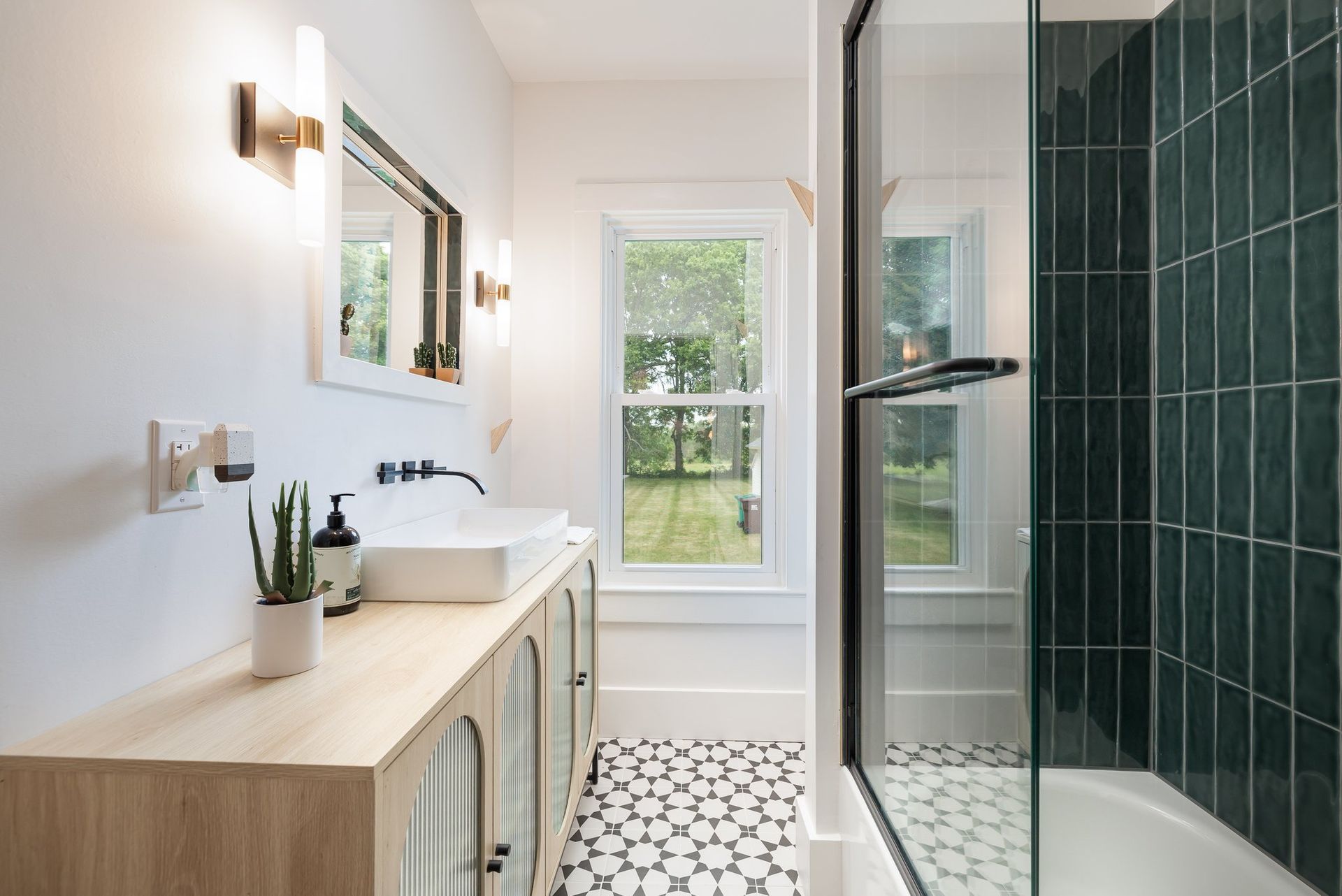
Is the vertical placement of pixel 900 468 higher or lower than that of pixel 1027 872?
higher

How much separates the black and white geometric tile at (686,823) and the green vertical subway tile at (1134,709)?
0.93m

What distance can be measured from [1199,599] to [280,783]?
75.4 inches

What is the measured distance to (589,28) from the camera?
2191mm

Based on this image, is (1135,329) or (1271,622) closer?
(1271,622)

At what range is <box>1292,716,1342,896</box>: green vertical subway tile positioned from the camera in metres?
1.24

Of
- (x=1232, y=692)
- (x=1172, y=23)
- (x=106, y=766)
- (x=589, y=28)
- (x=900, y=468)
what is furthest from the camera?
(x=589, y=28)

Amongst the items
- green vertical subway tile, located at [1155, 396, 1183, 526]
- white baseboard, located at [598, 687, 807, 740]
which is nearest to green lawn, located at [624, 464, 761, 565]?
white baseboard, located at [598, 687, 807, 740]

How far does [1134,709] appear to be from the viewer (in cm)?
169

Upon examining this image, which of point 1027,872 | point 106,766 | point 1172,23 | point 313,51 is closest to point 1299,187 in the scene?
point 1172,23

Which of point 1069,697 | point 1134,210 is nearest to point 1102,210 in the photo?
point 1134,210

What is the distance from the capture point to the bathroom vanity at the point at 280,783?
2.10 feet

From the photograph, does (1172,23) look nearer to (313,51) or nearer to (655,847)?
(313,51)

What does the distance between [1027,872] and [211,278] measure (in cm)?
140

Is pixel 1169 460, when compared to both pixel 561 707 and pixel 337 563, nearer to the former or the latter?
pixel 561 707
